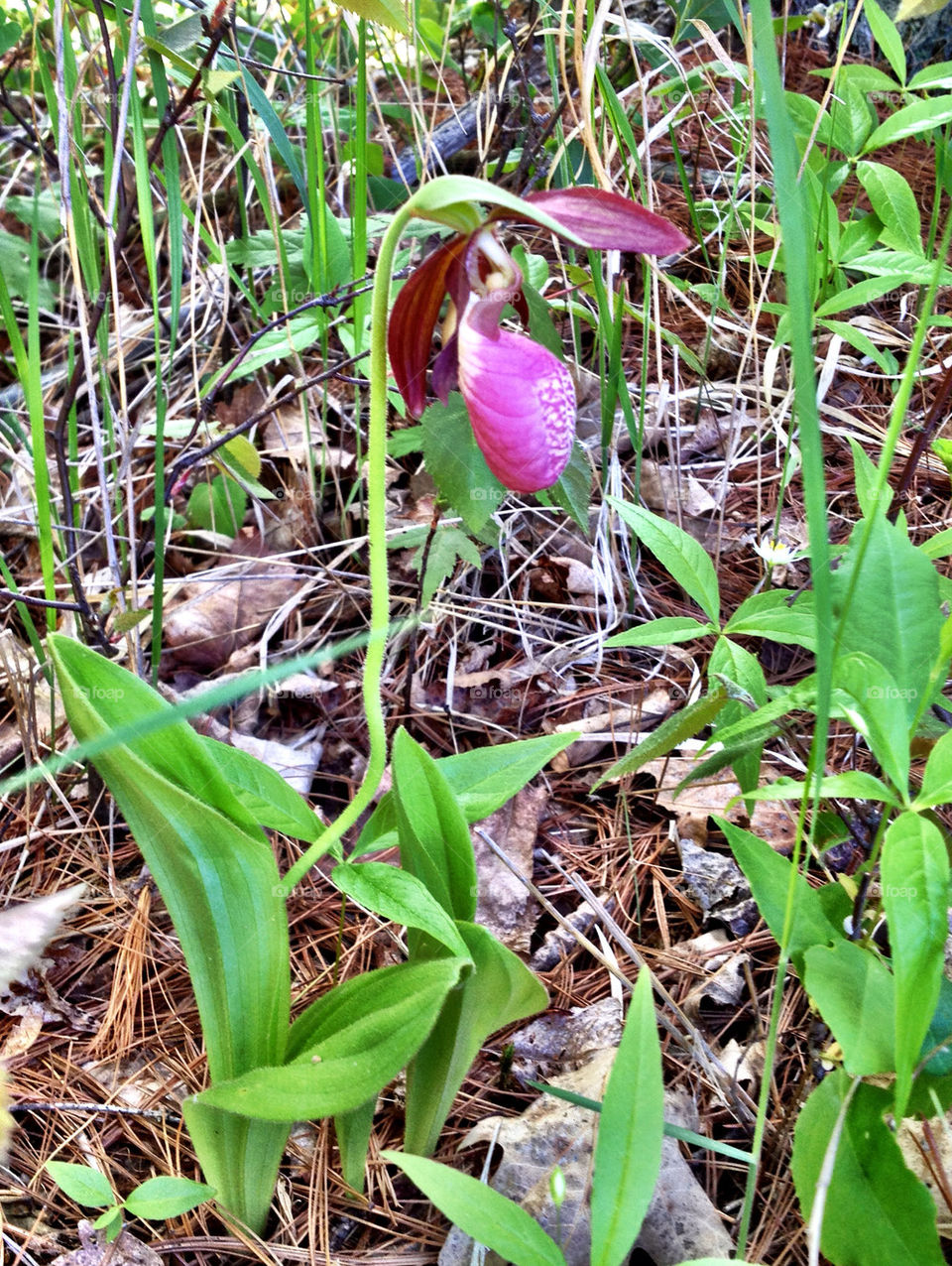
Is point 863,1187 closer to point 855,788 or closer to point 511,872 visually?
point 855,788

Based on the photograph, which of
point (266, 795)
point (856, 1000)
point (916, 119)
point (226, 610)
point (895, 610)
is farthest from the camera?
point (226, 610)

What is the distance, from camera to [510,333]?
3.26 feet

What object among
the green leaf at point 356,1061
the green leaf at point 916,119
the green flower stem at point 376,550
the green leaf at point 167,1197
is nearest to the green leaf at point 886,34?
the green leaf at point 916,119

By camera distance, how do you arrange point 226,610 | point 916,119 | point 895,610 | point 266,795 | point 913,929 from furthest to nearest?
point 226,610, point 916,119, point 266,795, point 895,610, point 913,929

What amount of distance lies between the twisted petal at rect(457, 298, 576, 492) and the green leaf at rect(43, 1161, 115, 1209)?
3.02 ft

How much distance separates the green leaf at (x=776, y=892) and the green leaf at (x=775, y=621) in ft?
0.92

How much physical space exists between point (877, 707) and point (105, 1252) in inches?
40.9

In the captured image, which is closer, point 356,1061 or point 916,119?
point 356,1061

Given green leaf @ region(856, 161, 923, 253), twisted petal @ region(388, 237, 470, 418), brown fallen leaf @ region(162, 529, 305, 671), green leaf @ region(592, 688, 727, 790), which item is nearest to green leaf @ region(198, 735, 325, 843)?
green leaf @ region(592, 688, 727, 790)

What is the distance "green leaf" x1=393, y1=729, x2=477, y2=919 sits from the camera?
1.05m

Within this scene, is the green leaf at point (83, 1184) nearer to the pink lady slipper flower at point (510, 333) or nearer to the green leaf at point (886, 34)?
the pink lady slipper flower at point (510, 333)

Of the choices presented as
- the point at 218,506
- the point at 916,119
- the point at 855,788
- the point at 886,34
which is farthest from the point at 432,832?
the point at 886,34

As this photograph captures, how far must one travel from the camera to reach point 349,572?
78.2 inches

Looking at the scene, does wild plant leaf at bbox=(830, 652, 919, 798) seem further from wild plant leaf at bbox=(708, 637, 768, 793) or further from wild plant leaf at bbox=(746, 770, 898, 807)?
wild plant leaf at bbox=(708, 637, 768, 793)
